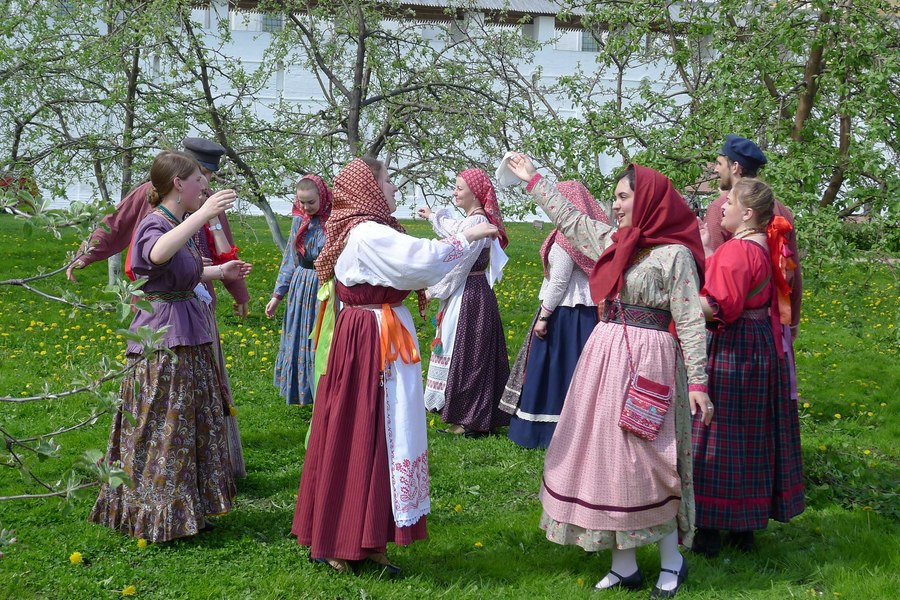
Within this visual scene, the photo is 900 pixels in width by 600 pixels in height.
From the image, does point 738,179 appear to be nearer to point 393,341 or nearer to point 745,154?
point 745,154

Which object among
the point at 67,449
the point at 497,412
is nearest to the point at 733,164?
the point at 497,412

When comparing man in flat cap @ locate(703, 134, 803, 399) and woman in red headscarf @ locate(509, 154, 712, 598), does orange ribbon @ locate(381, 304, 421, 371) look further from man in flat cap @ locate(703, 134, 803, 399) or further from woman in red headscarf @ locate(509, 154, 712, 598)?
man in flat cap @ locate(703, 134, 803, 399)

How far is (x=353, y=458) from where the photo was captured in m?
3.98

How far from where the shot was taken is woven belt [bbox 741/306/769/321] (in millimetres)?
4535

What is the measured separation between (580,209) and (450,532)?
2418 millimetres

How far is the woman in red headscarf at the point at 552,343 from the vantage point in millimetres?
6258

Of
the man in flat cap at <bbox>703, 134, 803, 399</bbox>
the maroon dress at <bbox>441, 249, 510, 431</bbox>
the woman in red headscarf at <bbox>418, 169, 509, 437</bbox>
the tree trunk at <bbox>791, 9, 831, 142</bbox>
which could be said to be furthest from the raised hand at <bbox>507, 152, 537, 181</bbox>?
the tree trunk at <bbox>791, 9, 831, 142</bbox>

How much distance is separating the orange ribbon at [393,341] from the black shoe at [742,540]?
195 cm

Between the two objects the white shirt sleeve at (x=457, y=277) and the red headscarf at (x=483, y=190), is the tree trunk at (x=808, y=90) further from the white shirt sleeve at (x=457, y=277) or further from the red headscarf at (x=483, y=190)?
the white shirt sleeve at (x=457, y=277)

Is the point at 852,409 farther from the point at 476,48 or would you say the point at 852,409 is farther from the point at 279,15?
the point at 279,15

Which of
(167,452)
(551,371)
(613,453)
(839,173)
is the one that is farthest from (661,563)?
(839,173)

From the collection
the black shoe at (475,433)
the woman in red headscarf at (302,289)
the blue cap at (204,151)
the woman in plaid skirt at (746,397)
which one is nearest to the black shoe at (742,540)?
the woman in plaid skirt at (746,397)

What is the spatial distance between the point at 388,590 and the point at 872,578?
2.24m

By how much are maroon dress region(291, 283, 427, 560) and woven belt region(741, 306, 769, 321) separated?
1775 millimetres
